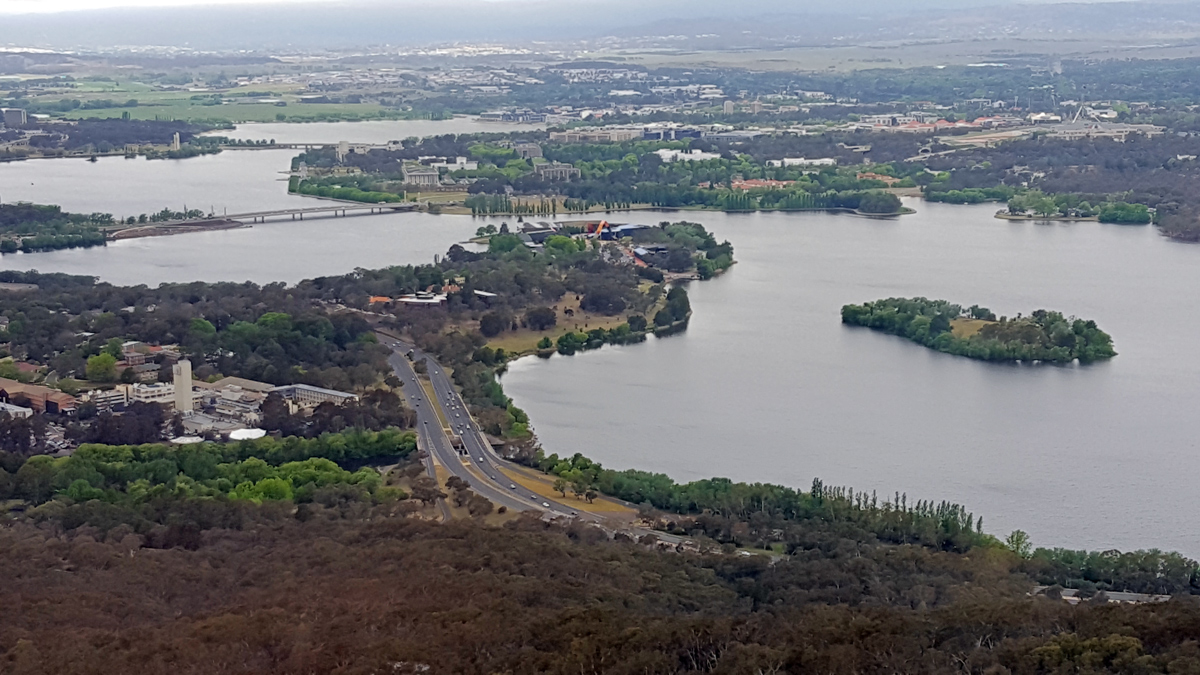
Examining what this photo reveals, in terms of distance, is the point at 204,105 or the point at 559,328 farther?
the point at 204,105

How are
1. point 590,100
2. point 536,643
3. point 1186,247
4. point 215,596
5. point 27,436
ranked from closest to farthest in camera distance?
point 536,643, point 215,596, point 27,436, point 1186,247, point 590,100

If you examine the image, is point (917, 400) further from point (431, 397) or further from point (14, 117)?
point (14, 117)

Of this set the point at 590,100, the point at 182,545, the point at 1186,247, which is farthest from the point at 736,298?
the point at 590,100

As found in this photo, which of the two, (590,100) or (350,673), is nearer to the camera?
(350,673)

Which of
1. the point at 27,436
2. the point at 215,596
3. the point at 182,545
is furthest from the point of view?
the point at 27,436

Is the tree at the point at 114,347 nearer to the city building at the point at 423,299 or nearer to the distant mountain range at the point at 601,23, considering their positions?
the city building at the point at 423,299

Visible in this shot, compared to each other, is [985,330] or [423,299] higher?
[985,330]

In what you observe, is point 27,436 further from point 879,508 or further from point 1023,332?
point 1023,332

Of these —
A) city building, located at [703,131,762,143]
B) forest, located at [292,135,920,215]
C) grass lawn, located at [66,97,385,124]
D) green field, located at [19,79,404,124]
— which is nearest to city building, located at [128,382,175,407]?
forest, located at [292,135,920,215]

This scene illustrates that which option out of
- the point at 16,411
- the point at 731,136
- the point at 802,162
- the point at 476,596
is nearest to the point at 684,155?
the point at 802,162
